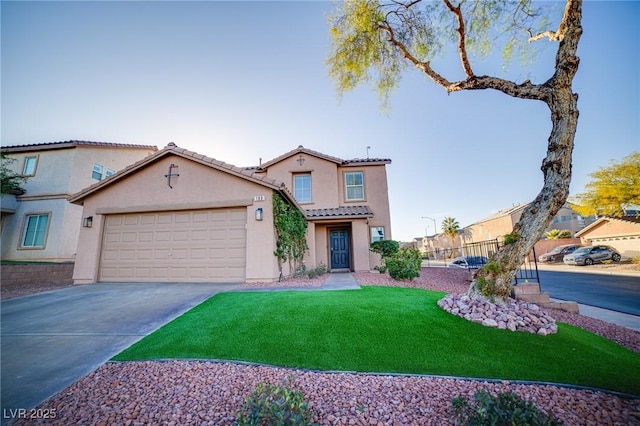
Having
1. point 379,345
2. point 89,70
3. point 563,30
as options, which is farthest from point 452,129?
point 89,70

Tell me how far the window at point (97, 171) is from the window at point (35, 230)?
9.78 feet

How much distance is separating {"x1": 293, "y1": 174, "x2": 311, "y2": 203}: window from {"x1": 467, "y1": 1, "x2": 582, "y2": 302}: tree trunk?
10390 mm

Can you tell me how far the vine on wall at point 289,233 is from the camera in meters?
9.38

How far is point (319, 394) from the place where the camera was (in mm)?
2652

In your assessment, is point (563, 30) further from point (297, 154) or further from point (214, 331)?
point (297, 154)

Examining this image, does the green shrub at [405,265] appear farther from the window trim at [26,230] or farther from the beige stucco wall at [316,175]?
the window trim at [26,230]

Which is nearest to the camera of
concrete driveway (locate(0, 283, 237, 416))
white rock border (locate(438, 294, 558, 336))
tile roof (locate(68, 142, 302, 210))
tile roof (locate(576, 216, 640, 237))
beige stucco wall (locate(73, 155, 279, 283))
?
concrete driveway (locate(0, 283, 237, 416))

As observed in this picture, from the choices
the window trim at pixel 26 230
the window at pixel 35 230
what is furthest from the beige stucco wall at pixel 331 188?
the window at pixel 35 230

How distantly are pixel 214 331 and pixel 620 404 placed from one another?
511cm

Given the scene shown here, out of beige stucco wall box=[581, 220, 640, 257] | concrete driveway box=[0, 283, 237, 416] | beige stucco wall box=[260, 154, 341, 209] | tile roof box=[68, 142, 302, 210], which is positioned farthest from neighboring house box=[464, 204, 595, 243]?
concrete driveway box=[0, 283, 237, 416]

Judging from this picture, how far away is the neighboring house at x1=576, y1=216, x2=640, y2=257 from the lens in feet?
72.1

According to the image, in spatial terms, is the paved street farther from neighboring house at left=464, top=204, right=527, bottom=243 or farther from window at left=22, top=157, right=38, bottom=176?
window at left=22, top=157, right=38, bottom=176

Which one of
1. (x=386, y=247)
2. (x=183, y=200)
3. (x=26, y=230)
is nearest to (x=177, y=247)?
(x=183, y=200)

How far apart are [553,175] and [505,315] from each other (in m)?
2.97
